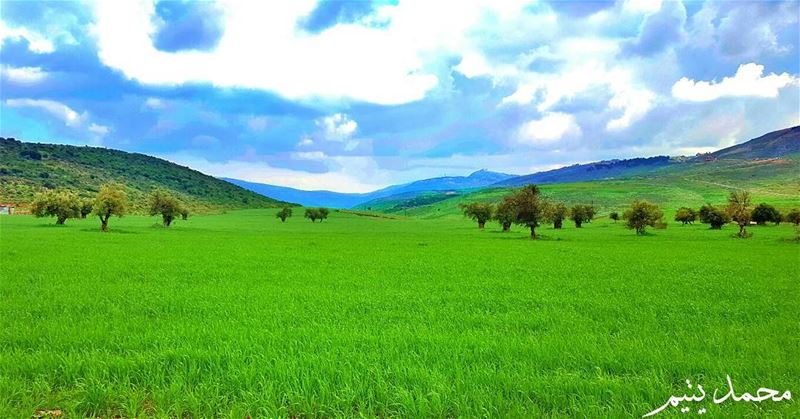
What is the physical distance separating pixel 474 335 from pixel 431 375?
10.5 ft

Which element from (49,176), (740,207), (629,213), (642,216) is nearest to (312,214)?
(629,213)

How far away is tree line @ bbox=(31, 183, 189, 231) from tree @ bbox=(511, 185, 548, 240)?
196 ft

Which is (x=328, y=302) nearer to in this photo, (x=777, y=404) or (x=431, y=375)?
(x=431, y=375)

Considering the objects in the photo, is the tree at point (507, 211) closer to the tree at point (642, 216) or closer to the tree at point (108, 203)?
the tree at point (642, 216)

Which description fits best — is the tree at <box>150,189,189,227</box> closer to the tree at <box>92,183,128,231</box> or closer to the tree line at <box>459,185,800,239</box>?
the tree at <box>92,183,128,231</box>

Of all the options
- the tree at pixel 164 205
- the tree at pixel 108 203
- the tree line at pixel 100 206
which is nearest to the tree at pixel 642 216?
the tree at pixel 164 205

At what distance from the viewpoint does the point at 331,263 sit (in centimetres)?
3106

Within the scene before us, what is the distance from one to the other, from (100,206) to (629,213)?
87922mm

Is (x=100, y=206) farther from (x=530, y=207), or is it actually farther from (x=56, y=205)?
(x=530, y=207)

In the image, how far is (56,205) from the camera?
75.9m

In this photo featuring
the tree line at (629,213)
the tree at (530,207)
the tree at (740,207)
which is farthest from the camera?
the tree at (740,207)

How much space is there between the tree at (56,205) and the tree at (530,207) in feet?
252

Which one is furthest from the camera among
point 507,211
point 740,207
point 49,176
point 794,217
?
point 49,176

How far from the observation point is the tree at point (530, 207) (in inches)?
2630
